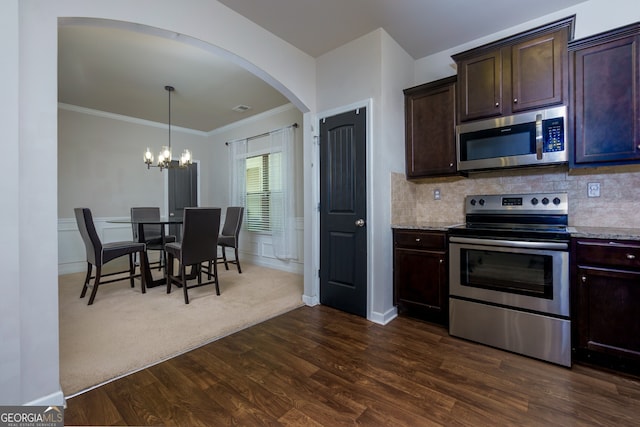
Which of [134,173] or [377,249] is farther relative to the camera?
[134,173]

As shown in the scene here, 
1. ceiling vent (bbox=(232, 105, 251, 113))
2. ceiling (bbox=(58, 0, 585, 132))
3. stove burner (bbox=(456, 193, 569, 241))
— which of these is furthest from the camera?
ceiling vent (bbox=(232, 105, 251, 113))

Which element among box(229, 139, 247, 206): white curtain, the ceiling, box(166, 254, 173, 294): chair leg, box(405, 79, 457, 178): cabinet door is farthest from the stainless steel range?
box(229, 139, 247, 206): white curtain

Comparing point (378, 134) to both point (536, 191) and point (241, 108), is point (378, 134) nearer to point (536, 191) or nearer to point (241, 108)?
point (536, 191)

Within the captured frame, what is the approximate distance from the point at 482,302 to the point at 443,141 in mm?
1523

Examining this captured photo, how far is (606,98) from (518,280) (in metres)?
1.46

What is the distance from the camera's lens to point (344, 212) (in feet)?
9.70

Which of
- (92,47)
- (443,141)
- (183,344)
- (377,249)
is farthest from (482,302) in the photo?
(92,47)

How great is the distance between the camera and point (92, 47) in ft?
9.75

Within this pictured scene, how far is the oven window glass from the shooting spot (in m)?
2.06

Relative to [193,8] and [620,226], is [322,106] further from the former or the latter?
[620,226]

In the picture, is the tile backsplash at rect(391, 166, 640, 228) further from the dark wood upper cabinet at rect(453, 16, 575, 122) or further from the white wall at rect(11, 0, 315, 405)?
the white wall at rect(11, 0, 315, 405)

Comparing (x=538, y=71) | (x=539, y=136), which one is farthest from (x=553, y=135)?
(x=538, y=71)

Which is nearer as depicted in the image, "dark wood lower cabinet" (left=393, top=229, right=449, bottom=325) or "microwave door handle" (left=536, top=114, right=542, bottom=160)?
"microwave door handle" (left=536, top=114, right=542, bottom=160)

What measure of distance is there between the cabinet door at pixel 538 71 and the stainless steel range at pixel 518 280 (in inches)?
31.4
